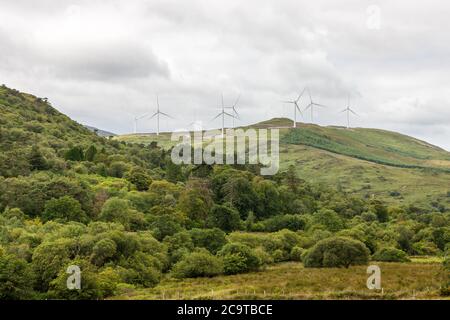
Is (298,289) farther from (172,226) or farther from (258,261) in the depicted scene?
(172,226)

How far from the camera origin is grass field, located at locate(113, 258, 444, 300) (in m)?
55.5

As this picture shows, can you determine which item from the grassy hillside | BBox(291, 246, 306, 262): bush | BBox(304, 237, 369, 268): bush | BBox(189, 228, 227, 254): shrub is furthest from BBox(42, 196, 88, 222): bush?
BBox(304, 237, 369, 268): bush

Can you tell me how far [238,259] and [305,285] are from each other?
1888cm

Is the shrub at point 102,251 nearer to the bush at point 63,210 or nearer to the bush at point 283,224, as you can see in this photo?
the bush at point 63,210

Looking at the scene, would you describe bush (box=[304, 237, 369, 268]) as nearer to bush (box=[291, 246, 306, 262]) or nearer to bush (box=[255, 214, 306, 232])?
bush (box=[291, 246, 306, 262])

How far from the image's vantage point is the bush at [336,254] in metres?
85.3

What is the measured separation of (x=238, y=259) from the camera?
8325 cm

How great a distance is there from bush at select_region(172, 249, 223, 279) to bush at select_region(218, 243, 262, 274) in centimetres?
143

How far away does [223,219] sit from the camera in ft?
374

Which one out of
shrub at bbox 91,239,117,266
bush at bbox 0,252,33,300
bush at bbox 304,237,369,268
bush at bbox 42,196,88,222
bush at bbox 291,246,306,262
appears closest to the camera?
bush at bbox 0,252,33,300

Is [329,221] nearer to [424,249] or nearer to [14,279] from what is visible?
[424,249]

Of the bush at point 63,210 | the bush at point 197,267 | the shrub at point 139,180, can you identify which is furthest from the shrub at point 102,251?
the shrub at point 139,180

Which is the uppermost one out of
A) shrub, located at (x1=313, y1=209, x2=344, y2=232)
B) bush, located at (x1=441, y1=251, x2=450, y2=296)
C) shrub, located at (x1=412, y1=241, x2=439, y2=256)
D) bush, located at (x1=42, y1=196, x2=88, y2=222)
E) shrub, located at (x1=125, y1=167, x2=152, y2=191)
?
shrub, located at (x1=125, y1=167, x2=152, y2=191)
